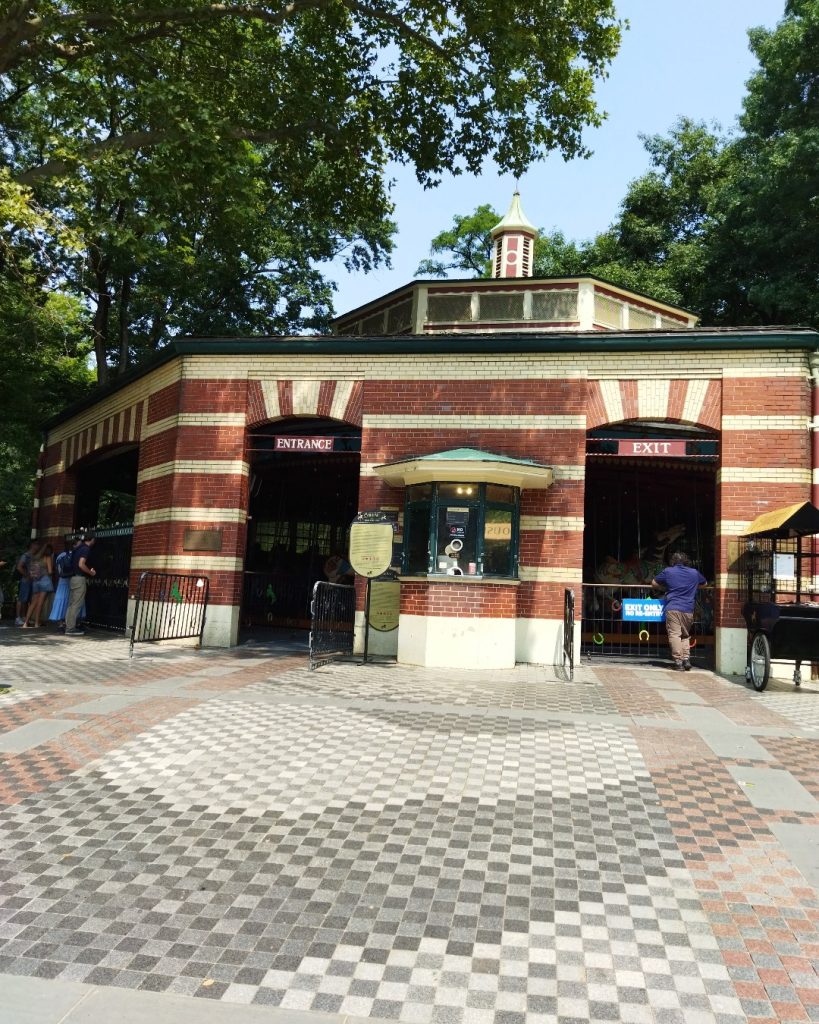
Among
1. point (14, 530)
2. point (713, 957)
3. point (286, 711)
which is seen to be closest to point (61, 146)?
point (286, 711)

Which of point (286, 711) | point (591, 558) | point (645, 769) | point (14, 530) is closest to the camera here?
point (645, 769)

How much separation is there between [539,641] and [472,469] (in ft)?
9.85

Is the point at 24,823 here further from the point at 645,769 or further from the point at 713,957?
the point at 645,769

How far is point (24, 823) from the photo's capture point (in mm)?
4625

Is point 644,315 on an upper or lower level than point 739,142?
lower

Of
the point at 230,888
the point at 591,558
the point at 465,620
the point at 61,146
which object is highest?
the point at 61,146

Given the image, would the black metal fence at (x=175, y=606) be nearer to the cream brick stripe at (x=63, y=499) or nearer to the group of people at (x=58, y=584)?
the group of people at (x=58, y=584)

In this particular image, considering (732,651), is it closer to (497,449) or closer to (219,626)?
(497,449)

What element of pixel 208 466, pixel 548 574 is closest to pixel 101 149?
pixel 208 466

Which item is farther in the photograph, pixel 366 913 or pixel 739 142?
pixel 739 142

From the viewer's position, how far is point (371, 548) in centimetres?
1127

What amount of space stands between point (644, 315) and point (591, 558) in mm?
5778

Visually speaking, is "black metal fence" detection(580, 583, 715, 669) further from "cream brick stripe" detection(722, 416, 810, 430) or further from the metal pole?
the metal pole

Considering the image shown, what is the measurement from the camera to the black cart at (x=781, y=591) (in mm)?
9352
